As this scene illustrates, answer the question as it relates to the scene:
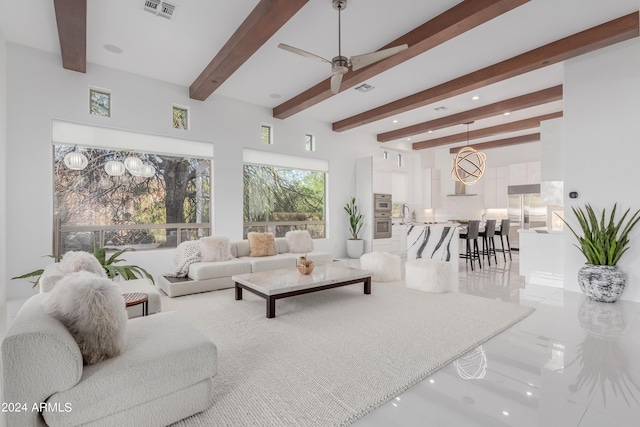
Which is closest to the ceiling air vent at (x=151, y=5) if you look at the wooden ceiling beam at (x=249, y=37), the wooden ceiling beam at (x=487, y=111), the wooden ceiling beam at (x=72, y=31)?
the wooden ceiling beam at (x=72, y=31)

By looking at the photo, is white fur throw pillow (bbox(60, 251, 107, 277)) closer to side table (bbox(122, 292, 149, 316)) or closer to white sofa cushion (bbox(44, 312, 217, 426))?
side table (bbox(122, 292, 149, 316))

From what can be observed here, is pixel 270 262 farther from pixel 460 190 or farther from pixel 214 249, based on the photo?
pixel 460 190

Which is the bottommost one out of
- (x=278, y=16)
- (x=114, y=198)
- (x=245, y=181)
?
(x=114, y=198)

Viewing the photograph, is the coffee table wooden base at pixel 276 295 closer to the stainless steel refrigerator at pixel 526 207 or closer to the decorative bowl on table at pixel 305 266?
the decorative bowl on table at pixel 305 266

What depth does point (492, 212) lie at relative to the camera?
32.5 feet

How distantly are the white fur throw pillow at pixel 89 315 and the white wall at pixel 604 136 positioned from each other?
5.54m

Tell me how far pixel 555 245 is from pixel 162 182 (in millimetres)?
6585

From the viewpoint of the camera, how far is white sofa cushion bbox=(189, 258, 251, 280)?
4590 mm

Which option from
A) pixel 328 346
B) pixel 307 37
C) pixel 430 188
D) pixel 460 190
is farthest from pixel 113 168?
pixel 460 190

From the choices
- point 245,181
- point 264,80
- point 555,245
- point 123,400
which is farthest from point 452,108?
point 123,400

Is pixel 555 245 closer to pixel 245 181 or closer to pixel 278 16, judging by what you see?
pixel 278 16

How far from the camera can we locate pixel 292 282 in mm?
3760

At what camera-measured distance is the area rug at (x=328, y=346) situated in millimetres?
1937

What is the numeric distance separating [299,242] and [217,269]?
6.01 feet
